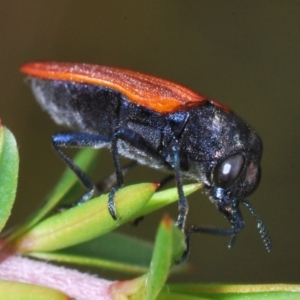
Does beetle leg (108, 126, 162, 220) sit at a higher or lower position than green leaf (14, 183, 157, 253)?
lower

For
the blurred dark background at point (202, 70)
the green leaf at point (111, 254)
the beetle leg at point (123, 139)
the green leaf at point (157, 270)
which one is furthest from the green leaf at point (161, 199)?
the blurred dark background at point (202, 70)

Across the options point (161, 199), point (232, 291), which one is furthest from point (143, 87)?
point (232, 291)

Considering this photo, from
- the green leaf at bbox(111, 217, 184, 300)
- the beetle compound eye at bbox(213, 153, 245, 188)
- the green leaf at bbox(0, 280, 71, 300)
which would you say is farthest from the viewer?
the beetle compound eye at bbox(213, 153, 245, 188)

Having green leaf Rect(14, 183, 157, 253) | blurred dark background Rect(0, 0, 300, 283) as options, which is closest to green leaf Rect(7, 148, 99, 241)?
green leaf Rect(14, 183, 157, 253)

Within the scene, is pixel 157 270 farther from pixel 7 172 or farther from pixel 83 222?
pixel 7 172

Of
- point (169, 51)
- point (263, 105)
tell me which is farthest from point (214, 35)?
point (263, 105)

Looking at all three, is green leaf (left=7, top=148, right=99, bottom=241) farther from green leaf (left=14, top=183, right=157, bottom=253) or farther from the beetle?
the beetle
